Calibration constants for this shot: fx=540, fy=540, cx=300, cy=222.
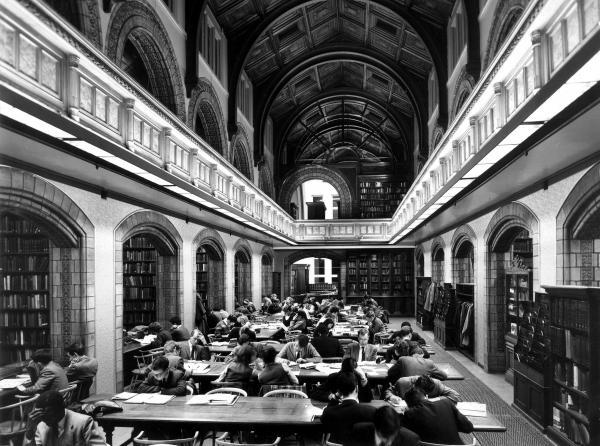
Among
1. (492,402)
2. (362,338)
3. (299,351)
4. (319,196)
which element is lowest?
(492,402)

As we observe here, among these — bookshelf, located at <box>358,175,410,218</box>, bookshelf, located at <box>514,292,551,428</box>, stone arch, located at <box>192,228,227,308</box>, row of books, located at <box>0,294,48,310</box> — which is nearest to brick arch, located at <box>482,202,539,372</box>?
bookshelf, located at <box>514,292,551,428</box>

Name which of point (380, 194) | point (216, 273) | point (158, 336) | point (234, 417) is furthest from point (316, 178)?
point (234, 417)

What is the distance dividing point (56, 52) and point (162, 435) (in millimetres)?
3518

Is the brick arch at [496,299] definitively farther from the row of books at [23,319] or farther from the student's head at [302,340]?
the row of books at [23,319]

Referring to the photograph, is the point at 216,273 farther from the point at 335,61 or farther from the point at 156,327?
the point at 335,61

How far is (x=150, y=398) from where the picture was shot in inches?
218

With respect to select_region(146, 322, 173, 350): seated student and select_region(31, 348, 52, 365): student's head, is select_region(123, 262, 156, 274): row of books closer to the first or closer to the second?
select_region(146, 322, 173, 350): seated student

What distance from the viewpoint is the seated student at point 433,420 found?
14.1 ft

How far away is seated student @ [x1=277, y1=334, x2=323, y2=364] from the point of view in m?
7.95

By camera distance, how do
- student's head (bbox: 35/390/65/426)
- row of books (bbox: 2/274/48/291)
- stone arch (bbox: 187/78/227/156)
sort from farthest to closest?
stone arch (bbox: 187/78/227/156)
row of books (bbox: 2/274/48/291)
student's head (bbox: 35/390/65/426)

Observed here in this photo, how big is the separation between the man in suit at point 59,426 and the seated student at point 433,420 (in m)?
2.44

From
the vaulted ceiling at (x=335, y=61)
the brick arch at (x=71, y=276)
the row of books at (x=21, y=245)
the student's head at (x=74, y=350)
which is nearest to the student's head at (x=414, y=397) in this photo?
the student's head at (x=74, y=350)

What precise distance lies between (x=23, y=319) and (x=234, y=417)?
5.11m

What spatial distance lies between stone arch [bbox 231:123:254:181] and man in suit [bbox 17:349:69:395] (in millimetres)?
10487
